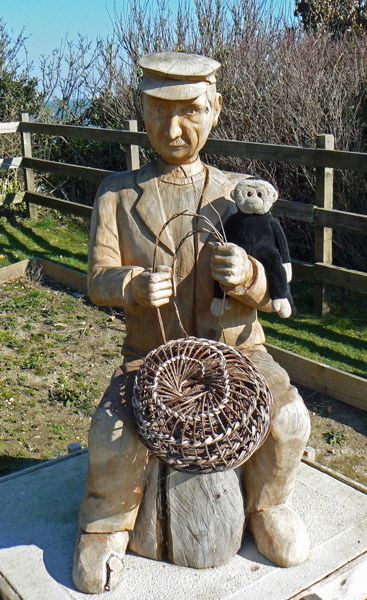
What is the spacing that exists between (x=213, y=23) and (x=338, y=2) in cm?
387

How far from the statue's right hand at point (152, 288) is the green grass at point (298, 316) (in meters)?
2.46

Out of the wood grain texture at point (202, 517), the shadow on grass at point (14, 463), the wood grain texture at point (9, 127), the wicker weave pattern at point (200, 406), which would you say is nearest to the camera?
the wicker weave pattern at point (200, 406)

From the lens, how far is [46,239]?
8102 millimetres

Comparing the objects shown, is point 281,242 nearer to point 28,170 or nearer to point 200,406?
point 200,406

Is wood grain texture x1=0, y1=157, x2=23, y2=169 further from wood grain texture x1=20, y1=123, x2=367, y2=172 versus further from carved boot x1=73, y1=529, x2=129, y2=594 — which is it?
carved boot x1=73, y1=529, x2=129, y2=594

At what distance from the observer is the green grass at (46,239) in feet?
24.7

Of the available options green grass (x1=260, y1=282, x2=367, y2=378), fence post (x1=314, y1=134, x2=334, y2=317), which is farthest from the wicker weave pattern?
fence post (x1=314, y1=134, x2=334, y2=317)

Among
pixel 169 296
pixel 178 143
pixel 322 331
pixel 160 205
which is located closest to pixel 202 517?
pixel 169 296

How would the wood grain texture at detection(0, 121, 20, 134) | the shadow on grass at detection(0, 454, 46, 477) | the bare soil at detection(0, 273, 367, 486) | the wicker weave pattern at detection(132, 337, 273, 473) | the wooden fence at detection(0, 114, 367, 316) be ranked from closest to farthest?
the wicker weave pattern at detection(132, 337, 273, 473) → the shadow on grass at detection(0, 454, 46, 477) → the bare soil at detection(0, 273, 367, 486) → the wooden fence at detection(0, 114, 367, 316) → the wood grain texture at detection(0, 121, 20, 134)

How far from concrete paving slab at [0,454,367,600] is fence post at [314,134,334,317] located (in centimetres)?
282

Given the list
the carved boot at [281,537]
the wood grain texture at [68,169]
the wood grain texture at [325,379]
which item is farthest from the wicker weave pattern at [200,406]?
the wood grain texture at [68,169]

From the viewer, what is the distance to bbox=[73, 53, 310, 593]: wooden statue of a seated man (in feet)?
7.82

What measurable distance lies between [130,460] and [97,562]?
1.24 feet

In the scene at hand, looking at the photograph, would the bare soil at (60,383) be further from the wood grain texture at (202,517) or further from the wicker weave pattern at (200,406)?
the wicker weave pattern at (200,406)
